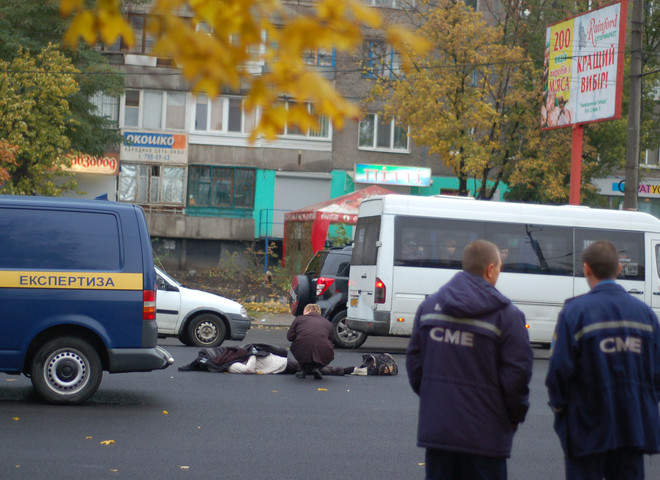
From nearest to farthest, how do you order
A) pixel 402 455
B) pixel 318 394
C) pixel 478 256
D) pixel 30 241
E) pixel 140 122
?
pixel 478 256, pixel 402 455, pixel 30 241, pixel 318 394, pixel 140 122

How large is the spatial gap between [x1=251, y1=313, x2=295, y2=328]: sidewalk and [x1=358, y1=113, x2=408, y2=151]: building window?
588 inches

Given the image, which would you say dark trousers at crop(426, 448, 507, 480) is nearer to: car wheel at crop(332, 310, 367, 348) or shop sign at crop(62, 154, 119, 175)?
car wheel at crop(332, 310, 367, 348)

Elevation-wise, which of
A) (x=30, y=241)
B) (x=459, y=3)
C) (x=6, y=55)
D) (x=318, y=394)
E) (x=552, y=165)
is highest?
(x=459, y=3)

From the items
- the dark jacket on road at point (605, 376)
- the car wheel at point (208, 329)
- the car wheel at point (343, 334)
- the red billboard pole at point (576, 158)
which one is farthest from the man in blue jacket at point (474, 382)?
the red billboard pole at point (576, 158)

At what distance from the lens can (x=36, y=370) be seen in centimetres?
984

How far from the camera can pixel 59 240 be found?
9.81 meters

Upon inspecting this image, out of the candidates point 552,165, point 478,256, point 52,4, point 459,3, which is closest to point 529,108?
point 552,165

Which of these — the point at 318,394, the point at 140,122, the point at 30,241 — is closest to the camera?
the point at 30,241

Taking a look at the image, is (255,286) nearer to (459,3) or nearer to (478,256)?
(459,3)

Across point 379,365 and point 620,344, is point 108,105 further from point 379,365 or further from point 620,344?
point 620,344

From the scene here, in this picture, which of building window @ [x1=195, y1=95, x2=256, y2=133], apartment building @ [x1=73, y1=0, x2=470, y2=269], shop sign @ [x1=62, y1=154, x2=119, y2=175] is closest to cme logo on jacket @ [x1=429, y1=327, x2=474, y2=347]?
shop sign @ [x1=62, y1=154, x2=119, y2=175]

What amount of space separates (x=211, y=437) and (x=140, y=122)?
103ft

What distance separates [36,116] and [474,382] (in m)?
24.3

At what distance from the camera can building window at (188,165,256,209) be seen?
3894cm
